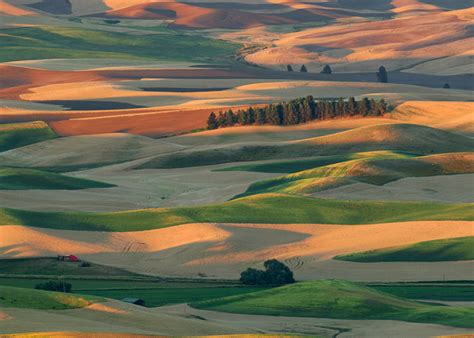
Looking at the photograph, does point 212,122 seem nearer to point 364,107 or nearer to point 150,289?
point 364,107

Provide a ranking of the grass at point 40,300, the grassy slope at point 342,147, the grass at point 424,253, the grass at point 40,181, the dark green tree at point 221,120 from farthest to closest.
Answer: the dark green tree at point 221,120
the grassy slope at point 342,147
the grass at point 40,181
the grass at point 424,253
the grass at point 40,300

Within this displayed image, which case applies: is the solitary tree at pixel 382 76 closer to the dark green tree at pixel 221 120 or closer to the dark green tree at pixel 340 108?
the dark green tree at pixel 340 108

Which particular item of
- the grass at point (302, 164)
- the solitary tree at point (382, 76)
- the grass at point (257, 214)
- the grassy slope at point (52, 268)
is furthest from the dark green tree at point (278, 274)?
the solitary tree at point (382, 76)

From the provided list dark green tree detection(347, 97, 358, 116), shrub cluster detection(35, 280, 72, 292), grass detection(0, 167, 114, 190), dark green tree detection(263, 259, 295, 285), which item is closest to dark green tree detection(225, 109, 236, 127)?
dark green tree detection(347, 97, 358, 116)

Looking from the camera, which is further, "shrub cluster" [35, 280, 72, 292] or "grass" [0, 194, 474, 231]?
"grass" [0, 194, 474, 231]

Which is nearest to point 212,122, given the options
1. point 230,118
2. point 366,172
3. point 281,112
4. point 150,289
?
point 230,118

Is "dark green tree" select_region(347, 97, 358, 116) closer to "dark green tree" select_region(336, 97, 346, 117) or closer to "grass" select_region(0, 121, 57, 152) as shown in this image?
"dark green tree" select_region(336, 97, 346, 117)

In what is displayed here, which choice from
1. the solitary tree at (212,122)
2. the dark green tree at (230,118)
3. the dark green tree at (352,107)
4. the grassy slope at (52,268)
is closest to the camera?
the grassy slope at (52,268)
